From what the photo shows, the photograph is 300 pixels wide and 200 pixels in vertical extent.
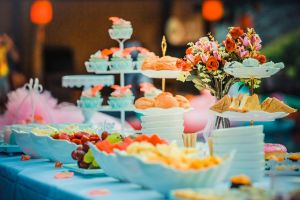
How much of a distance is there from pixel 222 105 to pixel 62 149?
2.72ft

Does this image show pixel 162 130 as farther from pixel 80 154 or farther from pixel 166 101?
pixel 80 154

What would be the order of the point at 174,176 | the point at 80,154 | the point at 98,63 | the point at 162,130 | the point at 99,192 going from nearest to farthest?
the point at 174,176 → the point at 99,192 → the point at 80,154 → the point at 162,130 → the point at 98,63

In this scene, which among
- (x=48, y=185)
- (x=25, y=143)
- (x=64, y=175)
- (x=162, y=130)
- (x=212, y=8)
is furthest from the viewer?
(x=212, y=8)

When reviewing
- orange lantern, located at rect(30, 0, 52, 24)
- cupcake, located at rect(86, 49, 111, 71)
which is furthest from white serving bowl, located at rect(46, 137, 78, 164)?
orange lantern, located at rect(30, 0, 52, 24)

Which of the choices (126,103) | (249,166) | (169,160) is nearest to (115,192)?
(169,160)

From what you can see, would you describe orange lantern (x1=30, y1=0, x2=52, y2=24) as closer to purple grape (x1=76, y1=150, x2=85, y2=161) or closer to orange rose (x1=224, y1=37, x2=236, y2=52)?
orange rose (x1=224, y1=37, x2=236, y2=52)

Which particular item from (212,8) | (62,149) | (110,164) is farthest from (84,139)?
(212,8)

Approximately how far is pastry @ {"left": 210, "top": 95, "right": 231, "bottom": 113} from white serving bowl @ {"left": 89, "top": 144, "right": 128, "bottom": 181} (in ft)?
2.08

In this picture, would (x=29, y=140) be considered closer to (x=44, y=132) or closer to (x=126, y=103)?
(x=44, y=132)

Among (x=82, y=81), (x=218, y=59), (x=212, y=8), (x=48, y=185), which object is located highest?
(x=212, y=8)

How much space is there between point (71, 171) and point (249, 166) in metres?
0.88

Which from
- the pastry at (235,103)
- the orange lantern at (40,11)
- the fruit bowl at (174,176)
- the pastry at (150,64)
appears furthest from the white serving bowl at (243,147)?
the orange lantern at (40,11)

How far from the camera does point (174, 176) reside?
290 centimetres

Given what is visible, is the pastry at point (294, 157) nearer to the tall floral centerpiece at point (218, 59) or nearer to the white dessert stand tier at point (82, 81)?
the tall floral centerpiece at point (218, 59)
